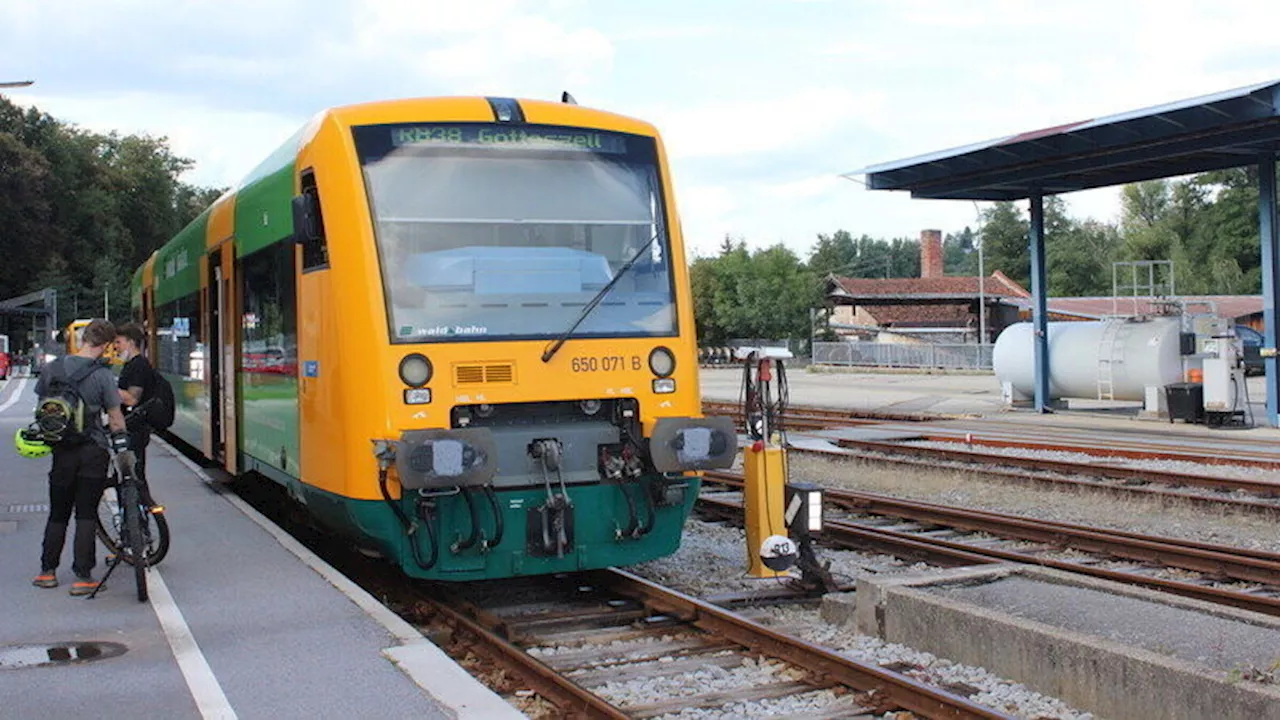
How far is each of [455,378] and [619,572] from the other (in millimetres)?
2167

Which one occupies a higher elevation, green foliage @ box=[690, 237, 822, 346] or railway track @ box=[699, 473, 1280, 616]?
green foliage @ box=[690, 237, 822, 346]

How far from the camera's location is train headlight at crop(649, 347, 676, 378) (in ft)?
27.0

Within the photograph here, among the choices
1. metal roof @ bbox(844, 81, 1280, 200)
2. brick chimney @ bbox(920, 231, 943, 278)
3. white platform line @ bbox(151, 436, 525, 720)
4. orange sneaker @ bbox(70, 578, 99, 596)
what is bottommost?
white platform line @ bbox(151, 436, 525, 720)

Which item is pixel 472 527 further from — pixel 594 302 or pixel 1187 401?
pixel 1187 401

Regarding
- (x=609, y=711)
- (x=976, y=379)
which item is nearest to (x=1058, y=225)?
(x=976, y=379)

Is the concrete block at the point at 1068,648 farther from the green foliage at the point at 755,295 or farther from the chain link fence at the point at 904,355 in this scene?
the green foliage at the point at 755,295

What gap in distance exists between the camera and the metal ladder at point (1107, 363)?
2481 cm

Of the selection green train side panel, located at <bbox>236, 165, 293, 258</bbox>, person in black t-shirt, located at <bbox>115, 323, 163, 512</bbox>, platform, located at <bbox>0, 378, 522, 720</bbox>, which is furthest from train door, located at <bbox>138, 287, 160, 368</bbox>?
platform, located at <bbox>0, 378, 522, 720</bbox>

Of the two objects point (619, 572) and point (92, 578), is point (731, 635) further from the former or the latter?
point (92, 578)

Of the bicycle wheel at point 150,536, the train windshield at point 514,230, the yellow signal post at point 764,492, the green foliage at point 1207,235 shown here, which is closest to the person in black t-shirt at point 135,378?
the bicycle wheel at point 150,536

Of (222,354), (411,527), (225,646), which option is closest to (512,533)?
(411,527)

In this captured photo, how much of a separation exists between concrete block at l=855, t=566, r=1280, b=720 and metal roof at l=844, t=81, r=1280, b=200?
47.0ft

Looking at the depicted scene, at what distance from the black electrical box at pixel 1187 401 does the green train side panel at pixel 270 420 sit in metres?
17.4

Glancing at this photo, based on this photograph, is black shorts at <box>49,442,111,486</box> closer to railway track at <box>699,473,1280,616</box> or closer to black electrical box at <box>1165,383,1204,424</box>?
railway track at <box>699,473,1280,616</box>
